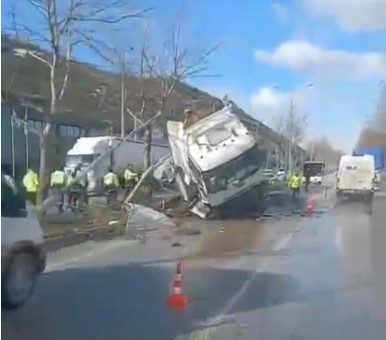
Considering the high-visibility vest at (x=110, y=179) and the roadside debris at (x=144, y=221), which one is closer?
the high-visibility vest at (x=110, y=179)

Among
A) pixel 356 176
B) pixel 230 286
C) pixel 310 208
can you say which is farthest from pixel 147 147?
pixel 230 286

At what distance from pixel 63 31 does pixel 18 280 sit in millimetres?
621

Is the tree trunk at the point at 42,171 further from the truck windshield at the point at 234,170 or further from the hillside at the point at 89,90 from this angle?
the truck windshield at the point at 234,170

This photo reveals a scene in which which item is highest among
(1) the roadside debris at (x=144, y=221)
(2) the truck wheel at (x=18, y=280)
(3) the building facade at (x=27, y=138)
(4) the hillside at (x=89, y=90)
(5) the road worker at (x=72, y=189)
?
(4) the hillside at (x=89, y=90)

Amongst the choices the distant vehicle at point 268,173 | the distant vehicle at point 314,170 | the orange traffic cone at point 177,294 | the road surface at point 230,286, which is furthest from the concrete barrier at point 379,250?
the orange traffic cone at point 177,294

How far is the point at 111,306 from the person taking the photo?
6.75 ft

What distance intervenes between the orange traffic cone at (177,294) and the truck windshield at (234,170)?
26cm

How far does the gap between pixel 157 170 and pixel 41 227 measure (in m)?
0.40

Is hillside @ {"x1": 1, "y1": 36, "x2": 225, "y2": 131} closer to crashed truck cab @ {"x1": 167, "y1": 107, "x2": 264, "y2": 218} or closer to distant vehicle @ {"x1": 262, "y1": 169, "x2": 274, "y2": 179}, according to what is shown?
crashed truck cab @ {"x1": 167, "y1": 107, "x2": 264, "y2": 218}

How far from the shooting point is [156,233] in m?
2.16

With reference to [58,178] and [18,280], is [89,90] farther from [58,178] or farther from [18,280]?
[18,280]

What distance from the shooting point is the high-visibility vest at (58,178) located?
67.5 inches

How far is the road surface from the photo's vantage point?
198cm

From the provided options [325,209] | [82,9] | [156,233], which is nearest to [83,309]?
[156,233]
